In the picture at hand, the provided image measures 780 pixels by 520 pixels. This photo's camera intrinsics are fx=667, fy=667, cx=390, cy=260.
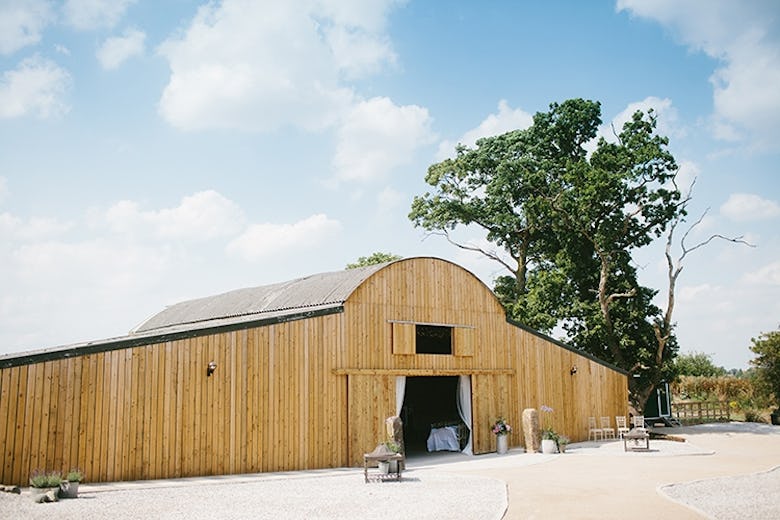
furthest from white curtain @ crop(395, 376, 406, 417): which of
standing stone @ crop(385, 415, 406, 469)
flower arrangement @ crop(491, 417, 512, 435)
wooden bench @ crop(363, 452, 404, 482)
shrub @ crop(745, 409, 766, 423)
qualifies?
shrub @ crop(745, 409, 766, 423)

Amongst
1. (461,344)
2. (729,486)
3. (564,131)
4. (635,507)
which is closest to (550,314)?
(564,131)

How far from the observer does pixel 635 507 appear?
9.29 meters

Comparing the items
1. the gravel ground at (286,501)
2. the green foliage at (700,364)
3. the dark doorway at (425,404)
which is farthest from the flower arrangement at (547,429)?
the green foliage at (700,364)

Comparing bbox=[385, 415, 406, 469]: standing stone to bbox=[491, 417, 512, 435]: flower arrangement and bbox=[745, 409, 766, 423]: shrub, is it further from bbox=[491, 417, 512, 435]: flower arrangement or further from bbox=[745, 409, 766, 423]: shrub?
bbox=[745, 409, 766, 423]: shrub

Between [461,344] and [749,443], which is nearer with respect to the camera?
[461,344]

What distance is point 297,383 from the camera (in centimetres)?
1423

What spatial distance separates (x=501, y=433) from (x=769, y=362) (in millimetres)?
17266

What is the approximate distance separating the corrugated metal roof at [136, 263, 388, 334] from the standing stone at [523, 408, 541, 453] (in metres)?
5.52

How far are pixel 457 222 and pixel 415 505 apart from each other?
2270cm

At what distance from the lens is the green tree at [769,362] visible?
92.6 ft

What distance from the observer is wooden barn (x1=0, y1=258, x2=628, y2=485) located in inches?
446

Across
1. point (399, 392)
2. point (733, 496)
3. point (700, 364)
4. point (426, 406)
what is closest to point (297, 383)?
point (399, 392)

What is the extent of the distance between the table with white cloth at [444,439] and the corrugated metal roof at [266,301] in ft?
16.3

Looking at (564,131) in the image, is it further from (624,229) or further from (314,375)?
(314,375)
